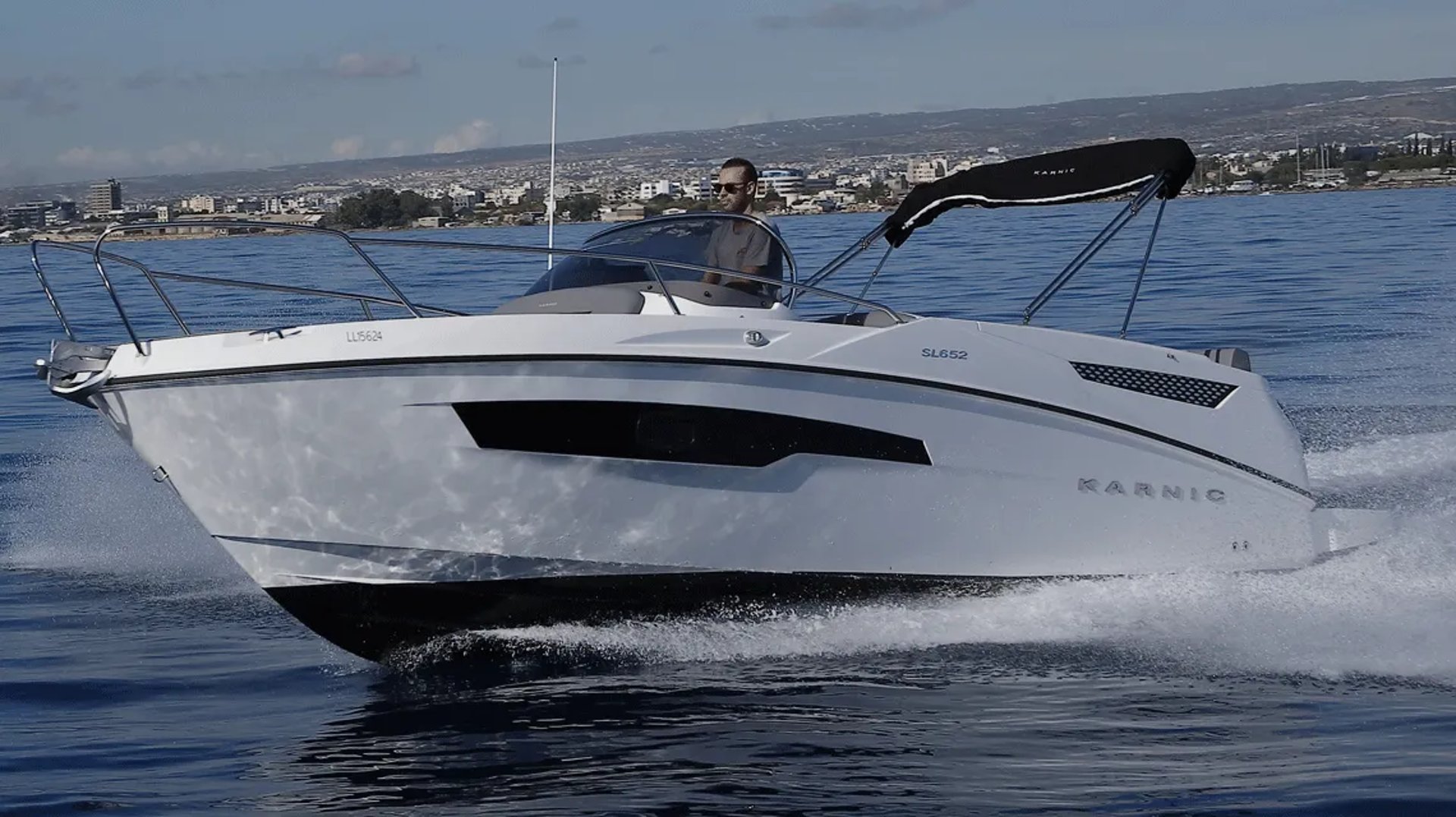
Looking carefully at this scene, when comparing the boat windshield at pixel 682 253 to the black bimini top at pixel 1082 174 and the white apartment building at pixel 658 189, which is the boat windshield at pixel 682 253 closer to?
the black bimini top at pixel 1082 174

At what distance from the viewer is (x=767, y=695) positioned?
5527 millimetres

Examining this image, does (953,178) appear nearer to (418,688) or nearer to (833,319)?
(833,319)

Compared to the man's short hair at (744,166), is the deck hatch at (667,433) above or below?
below

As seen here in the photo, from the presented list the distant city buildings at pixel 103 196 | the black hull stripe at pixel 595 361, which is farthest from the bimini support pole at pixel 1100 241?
the distant city buildings at pixel 103 196

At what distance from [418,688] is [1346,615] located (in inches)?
136

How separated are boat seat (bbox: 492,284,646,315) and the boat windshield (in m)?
0.15

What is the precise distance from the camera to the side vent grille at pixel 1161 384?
20.4 feet

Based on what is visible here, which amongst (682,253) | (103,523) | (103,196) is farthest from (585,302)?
(103,196)

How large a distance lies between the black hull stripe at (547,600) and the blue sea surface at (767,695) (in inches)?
3.2

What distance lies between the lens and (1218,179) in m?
43.4

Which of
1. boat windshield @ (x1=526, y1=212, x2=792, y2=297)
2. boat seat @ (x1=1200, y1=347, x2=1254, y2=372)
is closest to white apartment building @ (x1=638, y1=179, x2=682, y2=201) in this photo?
boat windshield @ (x1=526, y1=212, x2=792, y2=297)

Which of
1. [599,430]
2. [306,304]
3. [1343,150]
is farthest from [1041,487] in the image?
[1343,150]

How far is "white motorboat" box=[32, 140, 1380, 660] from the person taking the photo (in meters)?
5.54

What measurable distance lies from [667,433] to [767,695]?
965 mm
